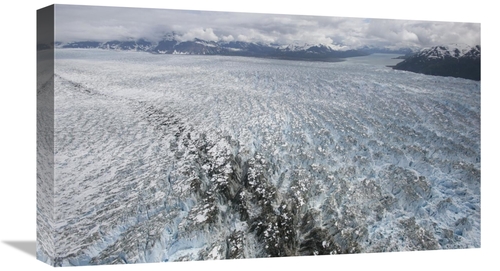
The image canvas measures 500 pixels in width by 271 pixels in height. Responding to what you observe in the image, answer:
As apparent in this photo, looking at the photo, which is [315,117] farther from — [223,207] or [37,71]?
[37,71]

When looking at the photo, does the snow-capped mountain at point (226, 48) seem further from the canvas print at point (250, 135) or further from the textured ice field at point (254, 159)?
the textured ice field at point (254, 159)

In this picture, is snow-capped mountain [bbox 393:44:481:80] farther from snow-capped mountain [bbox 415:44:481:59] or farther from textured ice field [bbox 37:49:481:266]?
textured ice field [bbox 37:49:481:266]

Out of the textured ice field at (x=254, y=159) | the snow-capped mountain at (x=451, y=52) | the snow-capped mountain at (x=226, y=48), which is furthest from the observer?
the snow-capped mountain at (x=451, y=52)

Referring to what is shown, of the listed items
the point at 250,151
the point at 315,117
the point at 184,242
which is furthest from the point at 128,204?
the point at 315,117

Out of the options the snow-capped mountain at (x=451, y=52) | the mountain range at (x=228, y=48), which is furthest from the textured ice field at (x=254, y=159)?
the snow-capped mountain at (x=451, y=52)

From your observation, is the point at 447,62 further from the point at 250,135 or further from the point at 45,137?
the point at 45,137
